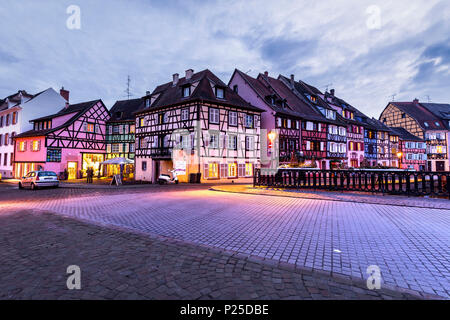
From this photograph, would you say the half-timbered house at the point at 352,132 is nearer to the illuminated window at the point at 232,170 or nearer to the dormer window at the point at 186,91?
the illuminated window at the point at 232,170

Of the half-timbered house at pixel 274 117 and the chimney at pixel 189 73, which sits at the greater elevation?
the chimney at pixel 189 73

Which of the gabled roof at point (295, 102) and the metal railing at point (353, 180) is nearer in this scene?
the metal railing at point (353, 180)

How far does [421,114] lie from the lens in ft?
162

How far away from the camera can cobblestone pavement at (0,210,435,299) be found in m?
2.81

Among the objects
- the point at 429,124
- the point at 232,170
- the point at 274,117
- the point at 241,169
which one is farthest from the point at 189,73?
the point at 429,124

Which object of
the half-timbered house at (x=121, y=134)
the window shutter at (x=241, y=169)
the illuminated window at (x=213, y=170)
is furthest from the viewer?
the half-timbered house at (x=121, y=134)

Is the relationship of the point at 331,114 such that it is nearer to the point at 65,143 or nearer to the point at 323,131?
the point at 323,131

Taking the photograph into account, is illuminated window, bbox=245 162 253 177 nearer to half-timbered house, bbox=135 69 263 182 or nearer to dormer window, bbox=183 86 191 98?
half-timbered house, bbox=135 69 263 182

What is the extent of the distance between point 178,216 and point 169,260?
362 centimetres

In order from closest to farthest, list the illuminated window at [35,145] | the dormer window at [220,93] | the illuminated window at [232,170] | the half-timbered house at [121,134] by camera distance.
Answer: the dormer window at [220,93] → the illuminated window at [232,170] → the illuminated window at [35,145] → the half-timbered house at [121,134]

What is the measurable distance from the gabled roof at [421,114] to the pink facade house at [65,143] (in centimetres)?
5679

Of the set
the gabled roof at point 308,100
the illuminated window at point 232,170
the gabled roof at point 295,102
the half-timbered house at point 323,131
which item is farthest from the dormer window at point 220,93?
the gabled roof at point 308,100

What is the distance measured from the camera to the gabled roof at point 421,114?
153ft

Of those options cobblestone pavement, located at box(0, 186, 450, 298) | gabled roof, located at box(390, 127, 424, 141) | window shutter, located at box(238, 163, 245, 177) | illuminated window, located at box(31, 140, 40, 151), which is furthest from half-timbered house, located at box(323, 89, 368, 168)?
illuminated window, located at box(31, 140, 40, 151)
